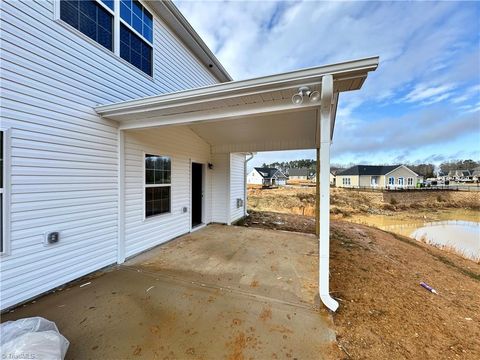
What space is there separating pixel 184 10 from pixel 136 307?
7.02 m

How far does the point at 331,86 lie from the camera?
2.11 m

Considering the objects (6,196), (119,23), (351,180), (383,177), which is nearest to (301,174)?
(351,180)

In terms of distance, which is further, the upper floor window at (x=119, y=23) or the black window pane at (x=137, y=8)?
the black window pane at (x=137, y=8)

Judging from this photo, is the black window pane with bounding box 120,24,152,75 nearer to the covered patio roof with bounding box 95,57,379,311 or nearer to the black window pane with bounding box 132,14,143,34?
the black window pane with bounding box 132,14,143,34

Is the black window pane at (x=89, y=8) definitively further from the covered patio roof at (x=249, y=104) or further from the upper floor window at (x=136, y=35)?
the covered patio roof at (x=249, y=104)

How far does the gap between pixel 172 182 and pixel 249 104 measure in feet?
10.3

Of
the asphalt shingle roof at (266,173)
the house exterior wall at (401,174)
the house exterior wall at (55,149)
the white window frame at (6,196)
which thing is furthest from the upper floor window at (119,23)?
the asphalt shingle roof at (266,173)

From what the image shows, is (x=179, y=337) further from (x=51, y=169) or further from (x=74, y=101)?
(x=74, y=101)

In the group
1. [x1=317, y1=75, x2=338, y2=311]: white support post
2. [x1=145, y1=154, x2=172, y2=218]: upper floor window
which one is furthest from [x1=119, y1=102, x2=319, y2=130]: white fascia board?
[x1=145, y1=154, x2=172, y2=218]: upper floor window

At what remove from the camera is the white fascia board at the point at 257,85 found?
202cm

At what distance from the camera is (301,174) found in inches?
2178

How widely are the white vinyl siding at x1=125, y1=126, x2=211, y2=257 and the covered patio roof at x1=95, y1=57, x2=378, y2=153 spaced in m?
0.70

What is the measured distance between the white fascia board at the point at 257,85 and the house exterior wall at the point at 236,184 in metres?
4.28

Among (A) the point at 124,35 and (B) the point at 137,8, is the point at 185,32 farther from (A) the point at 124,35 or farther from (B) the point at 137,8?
(A) the point at 124,35
